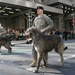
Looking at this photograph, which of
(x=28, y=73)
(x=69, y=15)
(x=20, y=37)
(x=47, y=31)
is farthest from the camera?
(x=69, y=15)

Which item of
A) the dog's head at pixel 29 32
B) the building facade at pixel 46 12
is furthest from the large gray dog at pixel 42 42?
the building facade at pixel 46 12

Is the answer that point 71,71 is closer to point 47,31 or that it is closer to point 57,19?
point 47,31

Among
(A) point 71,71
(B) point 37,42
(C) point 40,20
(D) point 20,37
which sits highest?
(C) point 40,20

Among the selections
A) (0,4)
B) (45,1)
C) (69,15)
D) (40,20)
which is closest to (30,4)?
(0,4)

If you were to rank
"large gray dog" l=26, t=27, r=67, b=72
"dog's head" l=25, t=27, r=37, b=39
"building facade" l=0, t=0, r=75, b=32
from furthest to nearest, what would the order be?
"building facade" l=0, t=0, r=75, b=32
"large gray dog" l=26, t=27, r=67, b=72
"dog's head" l=25, t=27, r=37, b=39

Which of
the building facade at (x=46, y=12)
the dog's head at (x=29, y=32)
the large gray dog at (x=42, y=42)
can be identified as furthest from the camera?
the building facade at (x=46, y=12)

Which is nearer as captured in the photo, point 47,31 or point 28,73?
point 28,73

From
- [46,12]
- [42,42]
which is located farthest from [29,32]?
[46,12]

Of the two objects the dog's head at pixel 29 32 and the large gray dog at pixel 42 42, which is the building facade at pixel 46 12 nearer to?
the large gray dog at pixel 42 42

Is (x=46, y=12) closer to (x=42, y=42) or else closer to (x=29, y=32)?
(x=42, y=42)

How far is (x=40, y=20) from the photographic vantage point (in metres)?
7.33

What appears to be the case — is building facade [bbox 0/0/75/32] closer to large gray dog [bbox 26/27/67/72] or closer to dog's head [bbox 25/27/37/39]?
large gray dog [bbox 26/27/67/72]

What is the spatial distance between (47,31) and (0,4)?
2788 centimetres

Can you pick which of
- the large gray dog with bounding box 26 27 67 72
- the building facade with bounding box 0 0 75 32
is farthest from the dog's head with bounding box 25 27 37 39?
the building facade with bounding box 0 0 75 32
